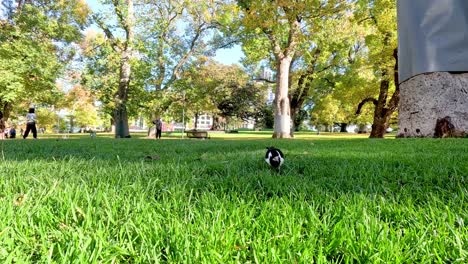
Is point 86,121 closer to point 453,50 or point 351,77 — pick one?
point 351,77

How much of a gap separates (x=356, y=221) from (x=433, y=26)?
7.76 m

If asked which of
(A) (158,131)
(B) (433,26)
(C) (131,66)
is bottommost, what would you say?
(A) (158,131)

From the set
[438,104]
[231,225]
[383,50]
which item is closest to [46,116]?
[383,50]

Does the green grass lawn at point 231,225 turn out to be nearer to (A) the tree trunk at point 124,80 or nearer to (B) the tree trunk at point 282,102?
(B) the tree trunk at point 282,102

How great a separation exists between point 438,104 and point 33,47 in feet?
65.1

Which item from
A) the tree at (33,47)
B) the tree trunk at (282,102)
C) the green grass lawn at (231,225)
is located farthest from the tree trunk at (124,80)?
the green grass lawn at (231,225)

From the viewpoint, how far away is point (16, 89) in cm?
1712

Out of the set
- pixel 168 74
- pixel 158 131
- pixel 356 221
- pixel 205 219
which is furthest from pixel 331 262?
pixel 168 74

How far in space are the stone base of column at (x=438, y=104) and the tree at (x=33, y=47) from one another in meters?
17.9

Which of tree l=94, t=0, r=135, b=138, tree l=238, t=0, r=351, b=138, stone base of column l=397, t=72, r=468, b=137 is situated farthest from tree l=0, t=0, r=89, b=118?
stone base of column l=397, t=72, r=468, b=137

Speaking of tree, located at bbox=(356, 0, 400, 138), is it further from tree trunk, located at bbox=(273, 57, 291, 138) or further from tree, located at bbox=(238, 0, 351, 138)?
tree trunk, located at bbox=(273, 57, 291, 138)

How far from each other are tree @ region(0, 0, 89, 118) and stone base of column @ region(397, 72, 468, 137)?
58.8 feet

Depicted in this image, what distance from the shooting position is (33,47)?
60.8 ft

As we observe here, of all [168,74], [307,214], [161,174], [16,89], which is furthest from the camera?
[168,74]
